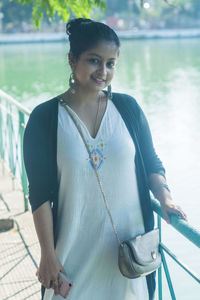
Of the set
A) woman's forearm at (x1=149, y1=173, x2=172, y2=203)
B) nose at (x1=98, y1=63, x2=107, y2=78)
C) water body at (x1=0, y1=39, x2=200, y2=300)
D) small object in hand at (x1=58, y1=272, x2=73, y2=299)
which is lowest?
water body at (x1=0, y1=39, x2=200, y2=300)

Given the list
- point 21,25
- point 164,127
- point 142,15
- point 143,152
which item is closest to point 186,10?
point 142,15

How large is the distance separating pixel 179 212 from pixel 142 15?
5919 cm

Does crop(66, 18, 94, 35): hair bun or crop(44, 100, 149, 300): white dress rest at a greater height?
crop(66, 18, 94, 35): hair bun

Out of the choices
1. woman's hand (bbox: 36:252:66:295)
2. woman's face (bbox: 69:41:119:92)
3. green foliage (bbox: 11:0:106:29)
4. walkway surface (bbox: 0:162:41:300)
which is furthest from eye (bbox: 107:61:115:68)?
green foliage (bbox: 11:0:106:29)

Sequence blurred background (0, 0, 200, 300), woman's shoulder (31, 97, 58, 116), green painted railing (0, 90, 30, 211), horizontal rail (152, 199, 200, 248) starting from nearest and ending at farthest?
horizontal rail (152, 199, 200, 248), woman's shoulder (31, 97, 58, 116), green painted railing (0, 90, 30, 211), blurred background (0, 0, 200, 300)

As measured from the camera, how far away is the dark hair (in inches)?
60.7

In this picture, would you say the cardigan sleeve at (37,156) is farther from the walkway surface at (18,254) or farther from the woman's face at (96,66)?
the walkway surface at (18,254)

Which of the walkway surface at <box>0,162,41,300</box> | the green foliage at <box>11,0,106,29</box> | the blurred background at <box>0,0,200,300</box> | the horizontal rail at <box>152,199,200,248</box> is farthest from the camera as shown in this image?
the blurred background at <box>0,0,200,300</box>

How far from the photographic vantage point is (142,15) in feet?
192

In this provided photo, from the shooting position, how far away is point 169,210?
159cm

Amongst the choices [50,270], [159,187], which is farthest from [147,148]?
[50,270]

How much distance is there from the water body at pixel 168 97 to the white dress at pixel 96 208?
0.39m

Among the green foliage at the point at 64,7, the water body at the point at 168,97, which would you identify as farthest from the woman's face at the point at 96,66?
the green foliage at the point at 64,7

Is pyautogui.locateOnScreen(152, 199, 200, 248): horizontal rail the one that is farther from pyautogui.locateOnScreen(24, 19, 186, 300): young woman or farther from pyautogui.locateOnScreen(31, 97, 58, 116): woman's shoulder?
pyautogui.locateOnScreen(31, 97, 58, 116): woman's shoulder
